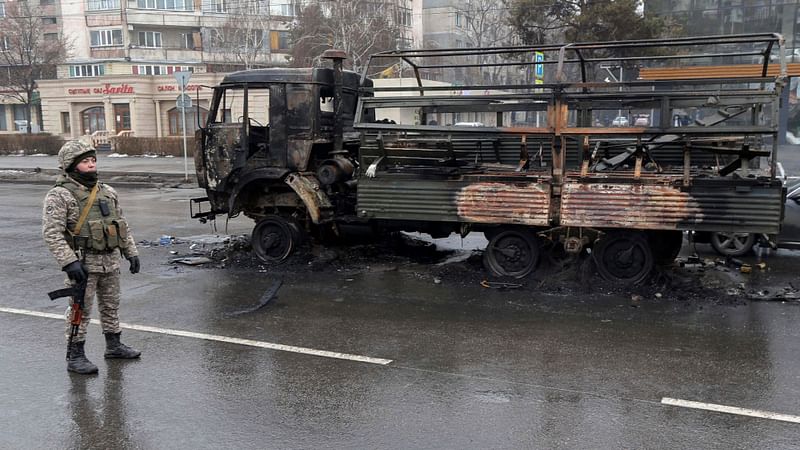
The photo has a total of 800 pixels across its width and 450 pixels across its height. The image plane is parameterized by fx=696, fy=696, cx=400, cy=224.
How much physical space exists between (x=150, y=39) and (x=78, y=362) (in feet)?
219

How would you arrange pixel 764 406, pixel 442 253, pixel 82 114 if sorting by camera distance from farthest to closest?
1. pixel 82 114
2. pixel 442 253
3. pixel 764 406

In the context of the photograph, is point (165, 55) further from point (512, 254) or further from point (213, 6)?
point (512, 254)

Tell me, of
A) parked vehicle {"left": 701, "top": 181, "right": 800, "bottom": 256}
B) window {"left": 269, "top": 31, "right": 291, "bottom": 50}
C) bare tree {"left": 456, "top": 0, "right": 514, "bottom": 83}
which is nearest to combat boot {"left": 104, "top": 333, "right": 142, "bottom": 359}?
parked vehicle {"left": 701, "top": 181, "right": 800, "bottom": 256}

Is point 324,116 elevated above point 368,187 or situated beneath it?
elevated above

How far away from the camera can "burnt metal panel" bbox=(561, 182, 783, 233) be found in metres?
6.92

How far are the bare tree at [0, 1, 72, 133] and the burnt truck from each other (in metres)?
48.6

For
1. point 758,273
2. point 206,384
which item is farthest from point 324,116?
point 758,273

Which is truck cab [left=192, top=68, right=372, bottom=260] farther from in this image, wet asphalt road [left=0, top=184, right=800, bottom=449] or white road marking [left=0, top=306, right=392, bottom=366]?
white road marking [left=0, top=306, right=392, bottom=366]

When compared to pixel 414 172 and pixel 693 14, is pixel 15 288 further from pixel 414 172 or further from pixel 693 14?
pixel 693 14

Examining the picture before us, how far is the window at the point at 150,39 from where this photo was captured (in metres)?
65.3

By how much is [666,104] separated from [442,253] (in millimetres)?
3863

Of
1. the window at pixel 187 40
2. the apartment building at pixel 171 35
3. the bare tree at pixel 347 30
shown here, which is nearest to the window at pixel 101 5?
the apartment building at pixel 171 35

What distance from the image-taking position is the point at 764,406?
4516 millimetres

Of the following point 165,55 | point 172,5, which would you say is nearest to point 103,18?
point 165,55
